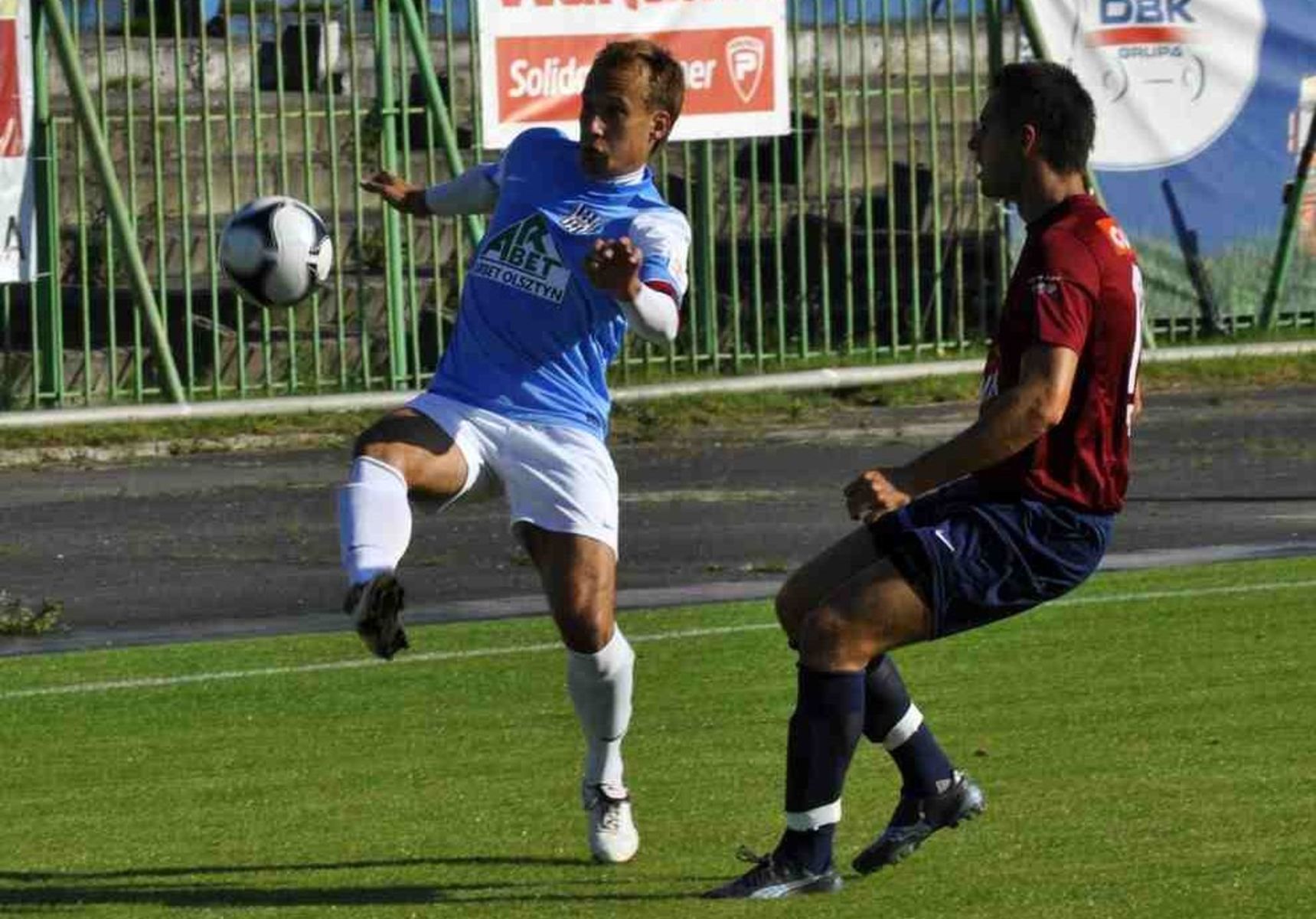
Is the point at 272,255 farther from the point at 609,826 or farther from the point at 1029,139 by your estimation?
the point at 1029,139

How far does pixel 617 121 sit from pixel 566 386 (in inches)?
26.9

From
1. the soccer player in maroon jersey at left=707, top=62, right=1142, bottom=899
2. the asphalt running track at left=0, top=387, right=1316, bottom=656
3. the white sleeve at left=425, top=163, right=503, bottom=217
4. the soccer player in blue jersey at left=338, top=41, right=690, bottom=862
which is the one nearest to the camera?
the soccer player in maroon jersey at left=707, top=62, right=1142, bottom=899

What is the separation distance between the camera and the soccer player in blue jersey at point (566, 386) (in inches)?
293

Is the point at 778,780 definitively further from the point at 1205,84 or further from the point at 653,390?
the point at 1205,84

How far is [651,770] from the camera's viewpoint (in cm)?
859

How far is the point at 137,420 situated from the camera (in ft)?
58.6

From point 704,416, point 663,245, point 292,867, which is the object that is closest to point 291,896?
point 292,867

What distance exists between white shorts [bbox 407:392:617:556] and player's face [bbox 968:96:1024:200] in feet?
4.34

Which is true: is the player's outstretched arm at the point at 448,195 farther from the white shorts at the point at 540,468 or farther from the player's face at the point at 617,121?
the white shorts at the point at 540,468

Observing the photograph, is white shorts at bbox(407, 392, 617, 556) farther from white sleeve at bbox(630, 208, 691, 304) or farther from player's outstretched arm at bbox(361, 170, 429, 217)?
player's outstretched arm at bbox(361, 170, 429, 217)

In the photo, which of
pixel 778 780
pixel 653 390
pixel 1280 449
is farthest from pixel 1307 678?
pixel 653 390

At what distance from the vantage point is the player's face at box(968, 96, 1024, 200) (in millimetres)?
6832

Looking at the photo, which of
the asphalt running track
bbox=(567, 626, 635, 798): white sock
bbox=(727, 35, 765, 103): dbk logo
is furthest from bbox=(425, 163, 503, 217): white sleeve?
bbox=(727, 35, 765, 103): dbk logo

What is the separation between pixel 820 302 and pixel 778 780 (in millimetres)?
12036
